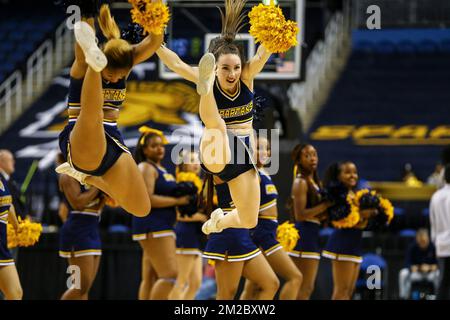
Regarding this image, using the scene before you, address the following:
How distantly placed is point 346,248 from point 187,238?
4.88 feet

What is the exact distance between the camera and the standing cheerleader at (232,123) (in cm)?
522

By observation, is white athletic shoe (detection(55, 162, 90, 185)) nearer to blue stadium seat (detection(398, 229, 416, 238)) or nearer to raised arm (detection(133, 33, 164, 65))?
raised arm (detection(133, 33, 164, 65))

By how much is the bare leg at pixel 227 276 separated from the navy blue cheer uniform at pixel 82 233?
1267 mm

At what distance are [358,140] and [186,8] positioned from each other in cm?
812

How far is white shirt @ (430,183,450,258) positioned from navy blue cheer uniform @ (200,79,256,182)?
9.03 feet

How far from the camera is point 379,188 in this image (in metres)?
A: 13.1

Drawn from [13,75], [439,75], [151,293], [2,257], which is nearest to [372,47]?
[439,75]

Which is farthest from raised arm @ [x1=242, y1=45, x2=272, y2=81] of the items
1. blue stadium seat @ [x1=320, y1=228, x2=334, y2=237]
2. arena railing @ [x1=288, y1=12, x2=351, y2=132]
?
arena railing @ [x1=288, y1=12, x2=351, y2=132]

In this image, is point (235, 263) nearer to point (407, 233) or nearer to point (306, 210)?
point (306, 210)

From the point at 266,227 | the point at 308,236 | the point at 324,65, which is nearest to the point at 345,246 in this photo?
the point at 308,236

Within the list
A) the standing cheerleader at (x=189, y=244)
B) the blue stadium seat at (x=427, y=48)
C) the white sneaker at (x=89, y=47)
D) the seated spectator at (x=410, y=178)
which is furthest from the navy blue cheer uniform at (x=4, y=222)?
the blue stadium seat at (x=427, y=48)

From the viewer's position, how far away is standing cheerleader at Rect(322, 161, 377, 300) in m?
7.61
